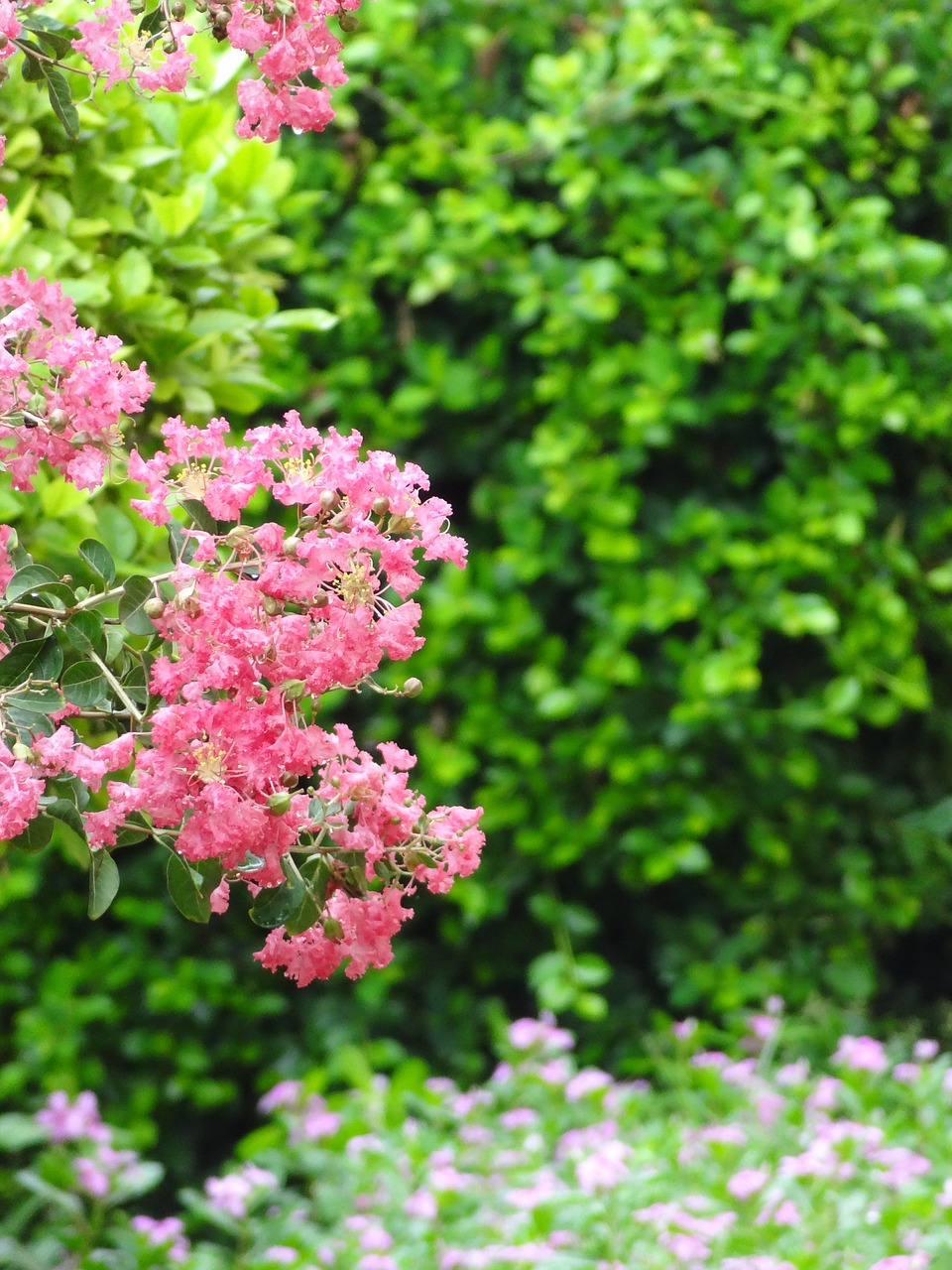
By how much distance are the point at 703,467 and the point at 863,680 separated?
1.70 feet

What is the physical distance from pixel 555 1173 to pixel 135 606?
64.0 inches

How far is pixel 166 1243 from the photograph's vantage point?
2.35 m

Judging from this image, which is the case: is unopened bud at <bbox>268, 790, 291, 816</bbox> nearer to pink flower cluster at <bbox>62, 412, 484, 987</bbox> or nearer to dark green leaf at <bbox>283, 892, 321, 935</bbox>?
pink flower cluster at <bbox>62, 412, 484, 987</bbox>

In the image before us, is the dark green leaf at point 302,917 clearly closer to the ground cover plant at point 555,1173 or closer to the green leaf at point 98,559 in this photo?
the green leaf at point 98,559

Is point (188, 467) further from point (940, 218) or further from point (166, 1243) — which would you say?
point (940, 218)

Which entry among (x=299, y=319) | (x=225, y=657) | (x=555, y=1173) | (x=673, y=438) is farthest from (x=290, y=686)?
(x=673, y=438)

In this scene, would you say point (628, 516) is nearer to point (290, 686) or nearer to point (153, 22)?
point (153, 22)

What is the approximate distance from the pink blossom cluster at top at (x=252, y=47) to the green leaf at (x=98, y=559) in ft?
1.25

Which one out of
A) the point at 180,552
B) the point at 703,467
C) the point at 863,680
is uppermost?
the point at 703,467

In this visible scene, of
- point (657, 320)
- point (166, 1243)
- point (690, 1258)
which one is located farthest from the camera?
point (657, 320)

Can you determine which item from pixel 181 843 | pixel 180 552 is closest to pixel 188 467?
pixel 180 552

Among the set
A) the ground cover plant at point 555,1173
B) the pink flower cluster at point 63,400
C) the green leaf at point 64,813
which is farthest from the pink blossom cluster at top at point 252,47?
the ground cover plant at point 555,1173

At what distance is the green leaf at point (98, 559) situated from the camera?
1181mm

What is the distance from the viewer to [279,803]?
39.7 inches
